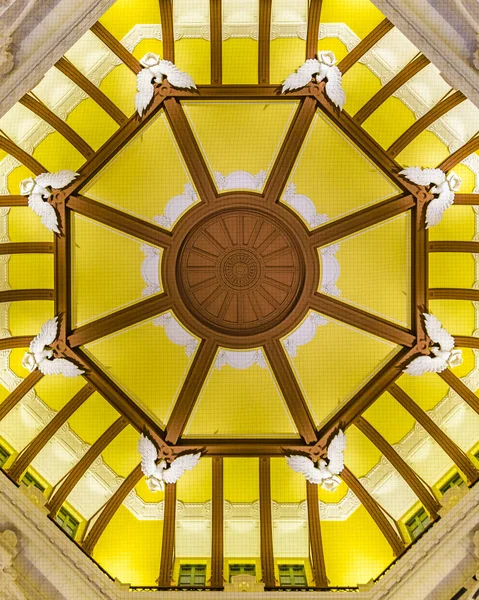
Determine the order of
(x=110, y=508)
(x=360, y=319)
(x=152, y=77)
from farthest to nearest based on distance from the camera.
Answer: (x=360, y=319) → (x=110, y=508) → (x=152, y=77)

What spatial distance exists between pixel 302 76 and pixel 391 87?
2857 mm

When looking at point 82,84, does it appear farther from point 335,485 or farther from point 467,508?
point 467,508

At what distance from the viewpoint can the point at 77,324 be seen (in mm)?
19156

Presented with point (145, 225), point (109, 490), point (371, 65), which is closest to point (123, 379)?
point (109, 490)

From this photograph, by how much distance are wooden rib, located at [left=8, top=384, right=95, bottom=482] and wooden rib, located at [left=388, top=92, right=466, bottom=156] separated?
12.7 metres

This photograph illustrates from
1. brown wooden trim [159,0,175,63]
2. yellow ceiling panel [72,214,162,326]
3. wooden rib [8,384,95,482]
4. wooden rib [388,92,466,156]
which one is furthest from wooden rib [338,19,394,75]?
wooden rib [8,384,95,482]

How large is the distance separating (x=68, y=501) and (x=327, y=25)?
16.6 m

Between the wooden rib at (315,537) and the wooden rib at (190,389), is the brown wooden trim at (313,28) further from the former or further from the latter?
the wooden rib at (315,537)

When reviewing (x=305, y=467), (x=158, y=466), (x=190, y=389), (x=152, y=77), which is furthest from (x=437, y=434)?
(x=152, y=77)

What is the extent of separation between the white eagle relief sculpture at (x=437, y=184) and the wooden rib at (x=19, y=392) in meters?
13.3

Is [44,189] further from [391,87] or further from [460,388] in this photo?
[460,388]

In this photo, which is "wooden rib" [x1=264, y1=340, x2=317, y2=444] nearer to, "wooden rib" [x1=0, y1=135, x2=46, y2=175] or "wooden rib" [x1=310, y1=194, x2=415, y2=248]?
"wooden rib" [x1=310, y1=194, x2=415, y2=248]

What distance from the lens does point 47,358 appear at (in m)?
18.1

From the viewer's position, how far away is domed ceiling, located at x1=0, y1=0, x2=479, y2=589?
1759 cm
